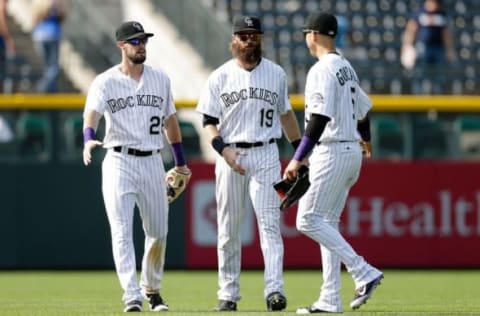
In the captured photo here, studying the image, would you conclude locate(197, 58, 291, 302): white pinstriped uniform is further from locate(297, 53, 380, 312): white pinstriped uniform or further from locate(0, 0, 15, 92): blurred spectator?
locate(0, 0, 15, 92): blurred spectator

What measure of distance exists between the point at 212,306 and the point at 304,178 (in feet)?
6.50

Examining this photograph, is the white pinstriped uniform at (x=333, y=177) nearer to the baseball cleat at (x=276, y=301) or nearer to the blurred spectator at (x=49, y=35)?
the baseball cleat at (x=276, y=301)

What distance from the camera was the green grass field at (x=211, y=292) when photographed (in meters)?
11.1

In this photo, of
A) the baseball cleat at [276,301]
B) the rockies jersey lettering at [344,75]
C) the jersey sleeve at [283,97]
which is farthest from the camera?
the jersey sleeve at [283,97]

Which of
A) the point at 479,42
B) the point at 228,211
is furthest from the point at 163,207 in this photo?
the point at 479,42

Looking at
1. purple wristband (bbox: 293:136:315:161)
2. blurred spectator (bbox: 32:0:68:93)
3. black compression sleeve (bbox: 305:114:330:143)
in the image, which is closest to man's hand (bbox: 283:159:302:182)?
purple wristband (bbox: 293:136:315:161)

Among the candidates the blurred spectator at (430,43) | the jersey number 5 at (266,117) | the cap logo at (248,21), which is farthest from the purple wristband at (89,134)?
the blurred spectator at (430,43)

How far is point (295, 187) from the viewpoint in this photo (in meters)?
10.3

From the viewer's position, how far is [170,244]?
61.5ft

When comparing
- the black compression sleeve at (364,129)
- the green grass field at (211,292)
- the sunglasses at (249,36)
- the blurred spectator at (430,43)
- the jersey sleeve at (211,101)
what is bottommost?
the green grass field at (211,292)

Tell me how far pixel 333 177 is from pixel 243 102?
3.61ft

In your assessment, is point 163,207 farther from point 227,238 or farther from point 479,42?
point 479,42

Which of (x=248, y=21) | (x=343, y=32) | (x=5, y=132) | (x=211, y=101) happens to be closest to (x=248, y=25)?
(x=248, y=21)

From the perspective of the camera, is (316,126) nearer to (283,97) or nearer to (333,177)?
(333,177)
